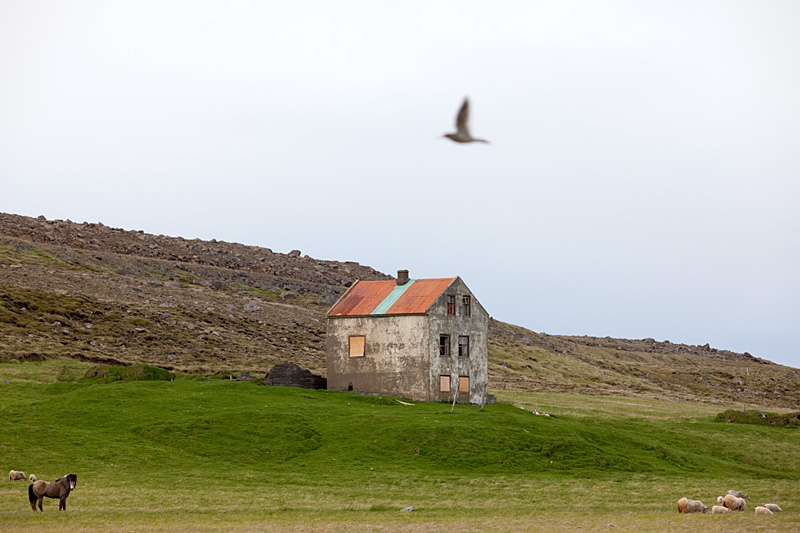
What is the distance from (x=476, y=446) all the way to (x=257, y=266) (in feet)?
445

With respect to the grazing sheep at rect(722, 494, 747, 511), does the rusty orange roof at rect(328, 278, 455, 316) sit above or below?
above

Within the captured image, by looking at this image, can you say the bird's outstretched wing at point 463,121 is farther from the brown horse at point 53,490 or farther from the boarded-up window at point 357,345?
the boarded-up window at point 357,345

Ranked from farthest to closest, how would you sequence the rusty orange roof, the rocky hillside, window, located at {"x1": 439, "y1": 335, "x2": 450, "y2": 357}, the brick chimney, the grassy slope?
the rocky hillside
the grassy slope
the brick chimney
the rusty orange roof
window, located at {"x1": 439, "y1": 335, "x2": 450, "y2": 357}

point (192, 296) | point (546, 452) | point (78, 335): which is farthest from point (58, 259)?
point (546, 452)

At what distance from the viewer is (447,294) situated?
62344 mm

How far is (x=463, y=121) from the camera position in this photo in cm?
1565

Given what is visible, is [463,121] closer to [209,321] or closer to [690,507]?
[690,507]

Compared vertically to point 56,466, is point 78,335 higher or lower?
higher

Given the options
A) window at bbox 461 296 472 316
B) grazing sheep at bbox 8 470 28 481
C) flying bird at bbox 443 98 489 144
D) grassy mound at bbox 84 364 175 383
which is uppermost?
flying bird at bbox 443 98 489 144

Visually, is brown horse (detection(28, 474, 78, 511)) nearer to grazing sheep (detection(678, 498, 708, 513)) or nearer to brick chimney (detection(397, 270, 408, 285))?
grazing sheep (detection(678, 498, 708, 513))

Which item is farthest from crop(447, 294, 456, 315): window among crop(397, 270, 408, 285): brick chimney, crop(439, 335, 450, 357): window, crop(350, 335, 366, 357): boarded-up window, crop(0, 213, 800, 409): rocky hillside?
crop(0, 213, 800, 409): rocky hillside

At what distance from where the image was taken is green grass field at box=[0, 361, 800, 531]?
29.0m

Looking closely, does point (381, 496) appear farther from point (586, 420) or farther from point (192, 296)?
point (192, 296)

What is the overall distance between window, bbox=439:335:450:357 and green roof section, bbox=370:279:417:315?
450 centimetres
